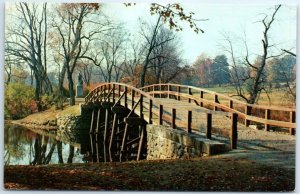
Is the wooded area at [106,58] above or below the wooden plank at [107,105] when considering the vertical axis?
above

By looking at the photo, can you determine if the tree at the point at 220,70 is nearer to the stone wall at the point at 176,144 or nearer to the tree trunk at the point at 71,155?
the stone wall at the point at 176,144

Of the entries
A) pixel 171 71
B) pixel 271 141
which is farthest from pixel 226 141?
pixel 171 71

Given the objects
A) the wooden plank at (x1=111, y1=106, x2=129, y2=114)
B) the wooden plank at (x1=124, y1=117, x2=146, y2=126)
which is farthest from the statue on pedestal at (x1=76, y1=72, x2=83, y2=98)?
the wooden plank at (x1=111, y1=106, x2=129, y2=114)

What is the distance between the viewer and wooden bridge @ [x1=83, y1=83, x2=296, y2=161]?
9.32 m

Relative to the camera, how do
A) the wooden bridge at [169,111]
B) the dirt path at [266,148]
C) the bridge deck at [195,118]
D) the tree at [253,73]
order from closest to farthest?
the dirt path at [266,148] → the tree at [253,73] → the wooden bridge at [169,111] → the bridge deck at [195,118]

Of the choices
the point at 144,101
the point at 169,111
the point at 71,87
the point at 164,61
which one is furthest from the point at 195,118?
the point at 71,87

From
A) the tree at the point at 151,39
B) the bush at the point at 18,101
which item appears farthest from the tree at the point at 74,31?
the tree at the point at 151,39

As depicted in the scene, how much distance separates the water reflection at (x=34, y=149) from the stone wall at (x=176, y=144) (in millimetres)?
1534

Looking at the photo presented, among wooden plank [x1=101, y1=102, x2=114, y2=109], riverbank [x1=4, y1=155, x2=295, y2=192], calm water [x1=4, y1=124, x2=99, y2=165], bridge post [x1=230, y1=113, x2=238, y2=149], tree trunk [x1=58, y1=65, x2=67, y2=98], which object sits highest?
tree trunk [x1=58, y1=65, x2=67, y2=98]

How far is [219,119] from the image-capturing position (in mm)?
10258

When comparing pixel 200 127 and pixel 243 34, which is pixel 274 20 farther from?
pixel 200 127

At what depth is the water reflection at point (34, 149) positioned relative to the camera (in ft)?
30.5

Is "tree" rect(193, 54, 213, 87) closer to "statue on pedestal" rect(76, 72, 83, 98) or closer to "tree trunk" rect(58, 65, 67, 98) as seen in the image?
"statue on pedestal" rect(76, 72, 83, 98)

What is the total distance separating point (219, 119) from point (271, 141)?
1366 mm
